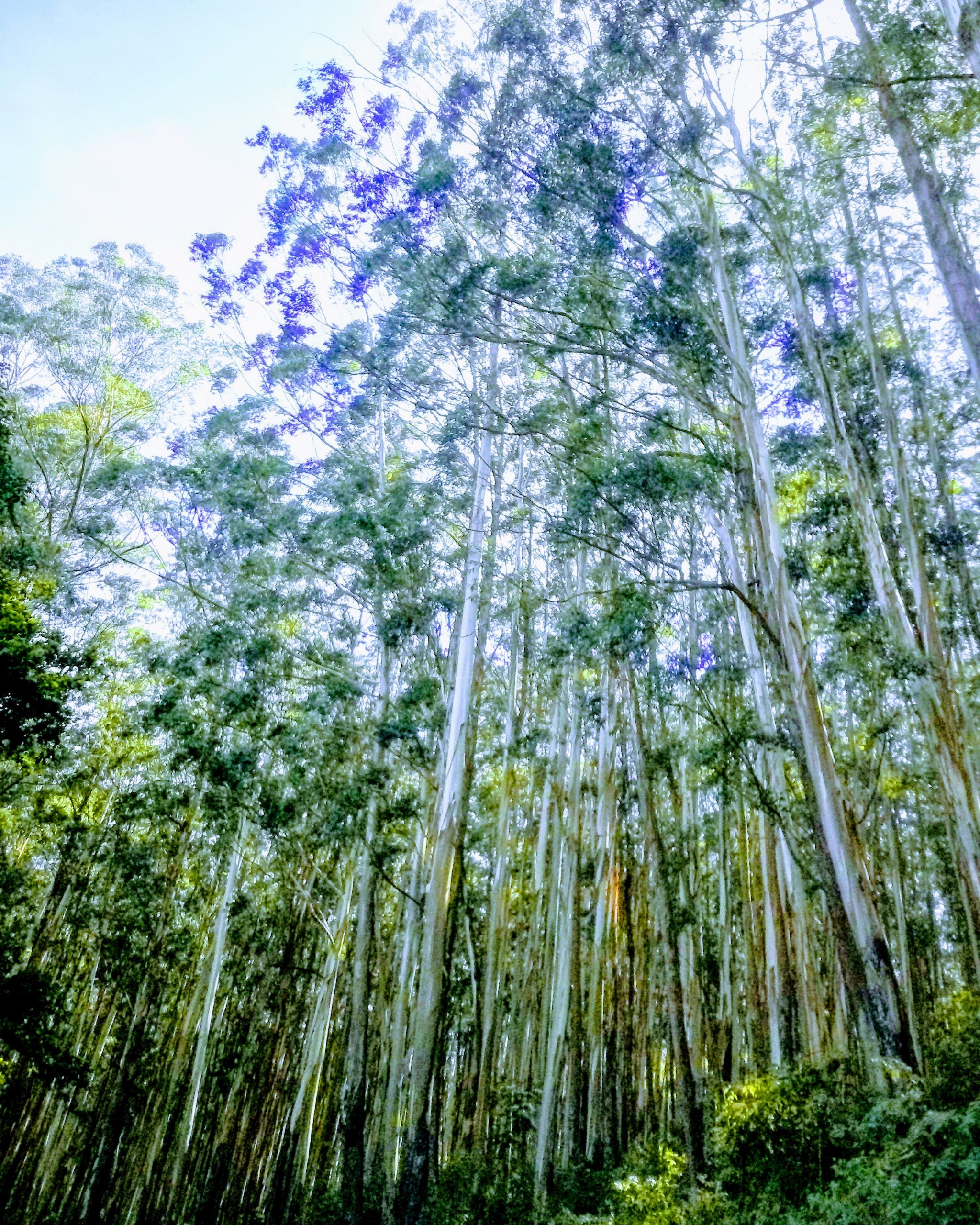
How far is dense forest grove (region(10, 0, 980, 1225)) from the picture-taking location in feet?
23.6

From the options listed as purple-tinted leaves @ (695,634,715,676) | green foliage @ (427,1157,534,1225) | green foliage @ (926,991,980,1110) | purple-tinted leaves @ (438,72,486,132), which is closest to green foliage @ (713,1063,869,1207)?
green foliage @ (926,991,980,1110)

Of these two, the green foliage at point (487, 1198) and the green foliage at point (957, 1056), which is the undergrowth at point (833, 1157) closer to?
the green foliage at point (957, 1056)

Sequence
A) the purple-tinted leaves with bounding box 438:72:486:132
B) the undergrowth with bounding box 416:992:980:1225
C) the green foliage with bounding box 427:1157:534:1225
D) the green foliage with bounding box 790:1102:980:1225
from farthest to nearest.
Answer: the purple-tinted leaves with bounding box 438:72:486:132 < the green foliage with bounding box 427:1157:534:1225 < the undergrowth with bounding box 416:992:980:1225 < the green foliage with bounding box 790:1102:980:1225

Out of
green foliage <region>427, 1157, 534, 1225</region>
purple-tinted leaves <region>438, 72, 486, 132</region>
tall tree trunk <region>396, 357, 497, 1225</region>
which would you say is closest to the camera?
tall tree trunk <region>396, 357, 497, 1225</region>

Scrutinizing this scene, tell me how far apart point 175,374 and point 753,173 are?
39.6 ft

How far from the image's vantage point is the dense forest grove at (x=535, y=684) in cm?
719

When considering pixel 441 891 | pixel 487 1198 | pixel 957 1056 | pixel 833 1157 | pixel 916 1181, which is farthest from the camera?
pixel 487 1198

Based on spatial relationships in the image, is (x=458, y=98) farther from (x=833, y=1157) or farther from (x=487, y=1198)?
(x=487, y=1198)

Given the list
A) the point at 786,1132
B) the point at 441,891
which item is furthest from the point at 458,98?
the point at 786,1132

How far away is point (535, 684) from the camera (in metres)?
12.3

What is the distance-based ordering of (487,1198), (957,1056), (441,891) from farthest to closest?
(487,1198)
(441,891)
(957,1056)

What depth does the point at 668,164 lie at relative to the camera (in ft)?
30.1

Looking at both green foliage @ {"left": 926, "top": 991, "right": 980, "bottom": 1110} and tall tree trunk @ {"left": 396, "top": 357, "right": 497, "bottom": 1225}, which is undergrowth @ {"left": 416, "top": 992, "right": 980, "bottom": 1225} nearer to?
green foliage @ {"left": 926, "top": 991, "right": 980, "bottom": 1110}

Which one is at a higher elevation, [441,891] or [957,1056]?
[441,891]
